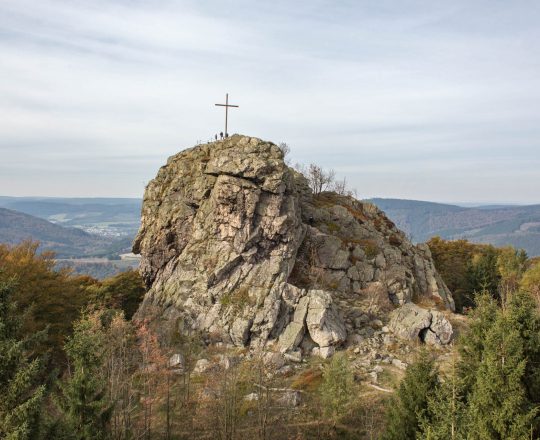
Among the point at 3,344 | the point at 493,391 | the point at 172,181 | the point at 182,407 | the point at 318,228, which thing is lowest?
the point at 182,407

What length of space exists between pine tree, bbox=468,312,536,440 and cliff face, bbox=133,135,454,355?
21026 millimetres

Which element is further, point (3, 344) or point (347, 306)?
point (347, 306)

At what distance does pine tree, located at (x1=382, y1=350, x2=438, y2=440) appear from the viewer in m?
24.5

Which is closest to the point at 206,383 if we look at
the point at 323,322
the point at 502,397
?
the point at 323,322

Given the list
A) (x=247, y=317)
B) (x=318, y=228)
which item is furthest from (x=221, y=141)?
(x=247, y=317)

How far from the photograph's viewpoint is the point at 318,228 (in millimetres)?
57344

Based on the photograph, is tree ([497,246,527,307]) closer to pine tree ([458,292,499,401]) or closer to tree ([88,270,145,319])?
pine tree ([458,292,499,401])

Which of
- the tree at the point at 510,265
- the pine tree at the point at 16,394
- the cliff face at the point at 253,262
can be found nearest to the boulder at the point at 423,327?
the cliff face at the point at 253,262

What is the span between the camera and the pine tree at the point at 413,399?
80.5 feet

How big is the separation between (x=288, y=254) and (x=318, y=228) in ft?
33.9

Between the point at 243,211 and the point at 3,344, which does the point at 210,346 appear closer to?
the point at 243,211

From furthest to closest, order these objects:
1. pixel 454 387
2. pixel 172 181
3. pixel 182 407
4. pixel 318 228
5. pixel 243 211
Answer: pixel 318 228 < pixel 172 181 < pixel 243 211 < pixel 182 407 < pixel 454 387

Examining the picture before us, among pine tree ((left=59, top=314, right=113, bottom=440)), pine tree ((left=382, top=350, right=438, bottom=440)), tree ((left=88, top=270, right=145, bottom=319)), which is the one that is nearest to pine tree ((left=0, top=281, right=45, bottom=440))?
pine tree ((left=59, top=314, right=113, bottom=440))

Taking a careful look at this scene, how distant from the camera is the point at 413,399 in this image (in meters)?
24.7
